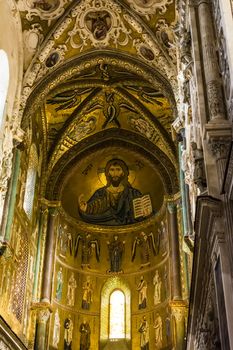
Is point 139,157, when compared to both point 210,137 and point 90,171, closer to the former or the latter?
point 90,171

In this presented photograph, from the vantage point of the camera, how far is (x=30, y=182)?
18.9 metres

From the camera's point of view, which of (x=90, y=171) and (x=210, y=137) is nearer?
(x=210, y=137)

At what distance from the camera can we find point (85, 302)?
65.0ft

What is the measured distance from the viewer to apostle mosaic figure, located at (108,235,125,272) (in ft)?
67.6

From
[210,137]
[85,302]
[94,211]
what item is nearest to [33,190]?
[94,211]

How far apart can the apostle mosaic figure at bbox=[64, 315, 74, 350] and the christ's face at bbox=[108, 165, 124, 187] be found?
613cm

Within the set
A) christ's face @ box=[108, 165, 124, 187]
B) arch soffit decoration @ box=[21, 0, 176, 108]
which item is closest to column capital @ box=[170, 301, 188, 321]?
christ's face @ box=[108, 165, 124, 187]

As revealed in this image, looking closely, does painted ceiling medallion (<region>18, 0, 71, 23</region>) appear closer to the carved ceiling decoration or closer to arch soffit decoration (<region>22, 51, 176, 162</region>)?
the carved ceiling decoration

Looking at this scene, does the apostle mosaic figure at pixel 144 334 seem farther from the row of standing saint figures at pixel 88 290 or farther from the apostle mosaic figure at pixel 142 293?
the row of standing saint figures at pixel 88 290

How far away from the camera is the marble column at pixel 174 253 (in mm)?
17516

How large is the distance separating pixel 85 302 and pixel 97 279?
3.49ft

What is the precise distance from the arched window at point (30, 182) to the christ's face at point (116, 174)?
3.79 m

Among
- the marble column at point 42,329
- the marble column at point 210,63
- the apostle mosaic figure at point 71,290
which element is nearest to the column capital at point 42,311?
the marble column at point 42,329

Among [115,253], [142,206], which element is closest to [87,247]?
[115,253]
